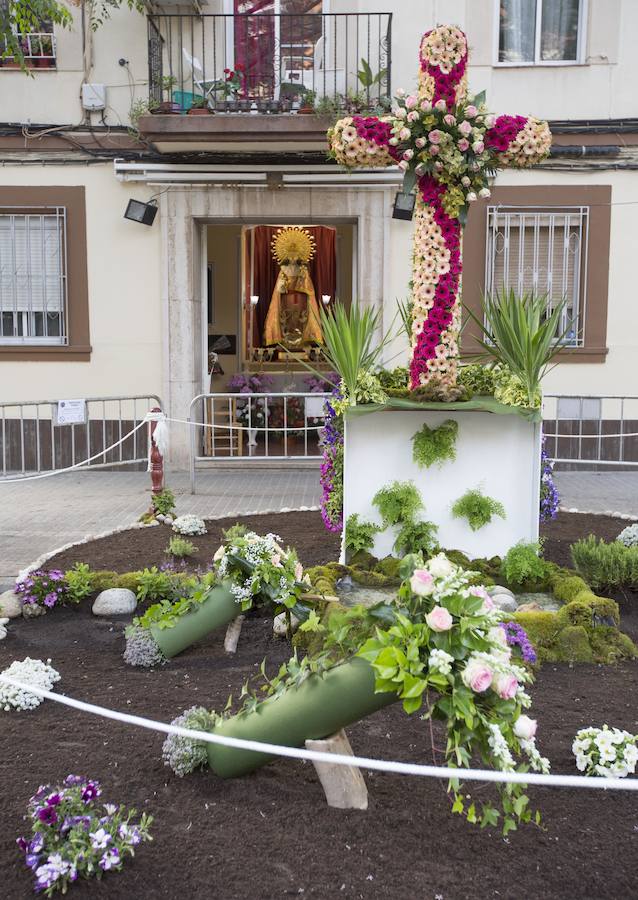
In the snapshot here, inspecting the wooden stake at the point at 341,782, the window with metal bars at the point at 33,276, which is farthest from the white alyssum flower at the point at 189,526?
the window with metal bars at the point at 33,276

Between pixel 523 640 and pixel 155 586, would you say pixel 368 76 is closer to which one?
pixel 155 586

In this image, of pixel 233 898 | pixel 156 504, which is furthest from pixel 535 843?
pixel 156 504

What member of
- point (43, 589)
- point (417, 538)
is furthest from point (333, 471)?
point (43, 589)

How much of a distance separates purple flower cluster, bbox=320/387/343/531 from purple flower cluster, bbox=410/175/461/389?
722 millimetres

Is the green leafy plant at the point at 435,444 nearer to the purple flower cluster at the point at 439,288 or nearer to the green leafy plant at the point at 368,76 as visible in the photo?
the purple flower cluster at the point at 439,288

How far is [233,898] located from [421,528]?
12.3 ft

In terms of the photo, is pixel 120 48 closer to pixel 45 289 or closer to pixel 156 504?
pixel 45 289

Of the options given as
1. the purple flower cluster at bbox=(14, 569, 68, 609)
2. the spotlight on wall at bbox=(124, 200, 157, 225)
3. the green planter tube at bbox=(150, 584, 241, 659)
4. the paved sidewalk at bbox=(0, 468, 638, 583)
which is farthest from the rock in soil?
the spotlight on wall at bbox=(124, 200, 157, 225)

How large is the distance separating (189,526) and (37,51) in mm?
7202

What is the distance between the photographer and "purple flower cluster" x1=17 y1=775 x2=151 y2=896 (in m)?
2.94

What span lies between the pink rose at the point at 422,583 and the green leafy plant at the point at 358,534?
132 inches

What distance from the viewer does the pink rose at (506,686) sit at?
299 centimetres

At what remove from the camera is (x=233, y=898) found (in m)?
2.94

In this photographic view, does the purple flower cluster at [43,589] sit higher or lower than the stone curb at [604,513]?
higher
